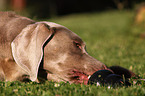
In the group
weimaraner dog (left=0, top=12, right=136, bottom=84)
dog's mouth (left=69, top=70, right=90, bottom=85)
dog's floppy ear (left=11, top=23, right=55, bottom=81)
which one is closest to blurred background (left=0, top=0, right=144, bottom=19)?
weimaraner dog (left=0, top=12, right=136, bottom=84)

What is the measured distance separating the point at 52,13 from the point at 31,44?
21700 mm

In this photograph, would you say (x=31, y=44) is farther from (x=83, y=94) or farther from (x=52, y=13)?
(x=52, y=13)

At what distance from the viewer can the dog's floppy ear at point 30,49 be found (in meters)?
2.67

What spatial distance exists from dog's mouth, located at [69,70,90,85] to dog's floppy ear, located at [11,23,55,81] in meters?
0.46

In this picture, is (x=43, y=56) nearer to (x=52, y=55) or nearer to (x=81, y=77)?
(x=52, y=55)

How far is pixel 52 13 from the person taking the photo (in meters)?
24.0

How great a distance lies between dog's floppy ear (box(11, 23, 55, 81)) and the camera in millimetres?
2666

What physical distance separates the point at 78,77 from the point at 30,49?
71cm

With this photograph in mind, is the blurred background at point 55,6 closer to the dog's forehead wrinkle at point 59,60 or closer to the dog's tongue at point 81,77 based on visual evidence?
the dog's forehead wrinkle at point 59,60

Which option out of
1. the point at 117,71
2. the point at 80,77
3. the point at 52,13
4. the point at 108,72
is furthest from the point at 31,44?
the point at 52,13

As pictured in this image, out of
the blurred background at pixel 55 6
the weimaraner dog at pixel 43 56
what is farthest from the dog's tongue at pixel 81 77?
the blurred background at pixel 55 6

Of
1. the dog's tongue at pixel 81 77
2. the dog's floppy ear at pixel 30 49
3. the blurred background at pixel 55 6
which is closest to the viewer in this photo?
the dog's floppy ear at pixel 30 49

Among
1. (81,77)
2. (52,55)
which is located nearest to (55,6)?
(52,55)

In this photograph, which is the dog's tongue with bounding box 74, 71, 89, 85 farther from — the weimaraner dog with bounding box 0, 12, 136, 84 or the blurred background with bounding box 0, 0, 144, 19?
the blurred background with bounding box 0, 0, 144, 19
